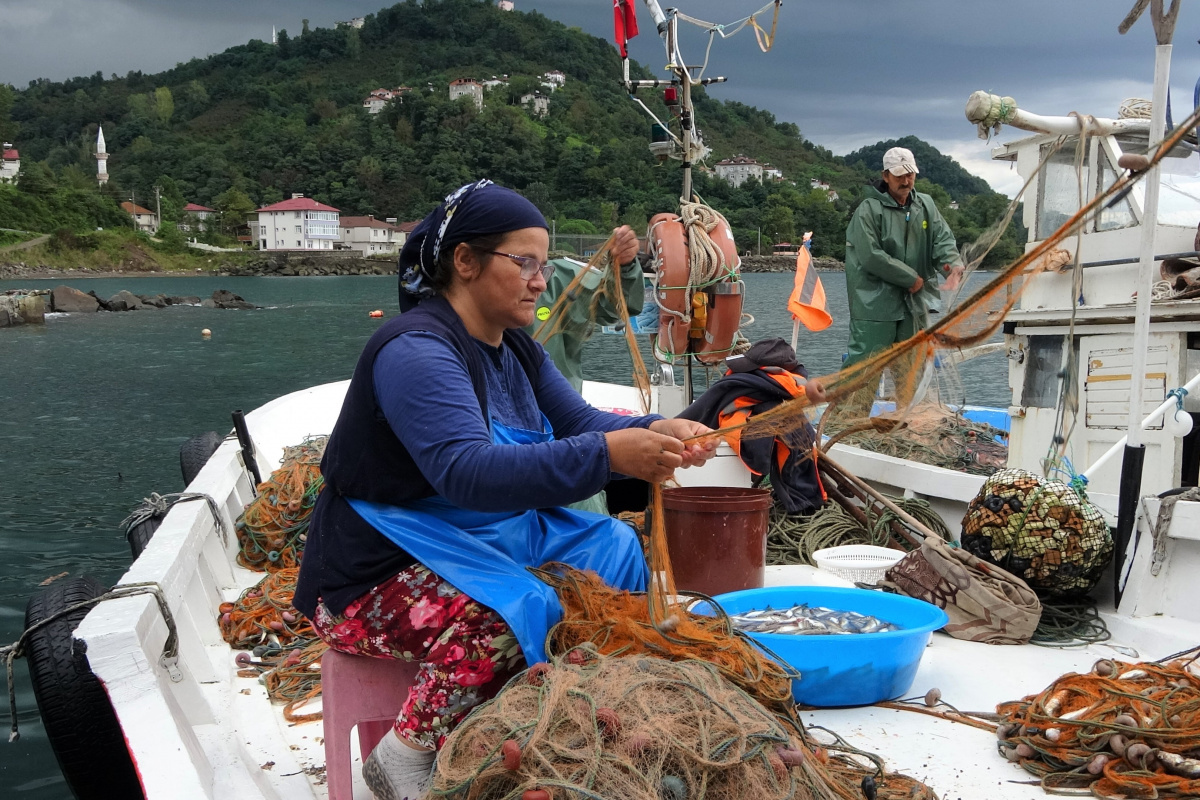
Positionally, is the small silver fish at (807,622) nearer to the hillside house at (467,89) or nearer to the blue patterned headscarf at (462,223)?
the blue patterned headscarf at (462,223)

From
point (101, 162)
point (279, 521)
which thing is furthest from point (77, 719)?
point (101, 162)

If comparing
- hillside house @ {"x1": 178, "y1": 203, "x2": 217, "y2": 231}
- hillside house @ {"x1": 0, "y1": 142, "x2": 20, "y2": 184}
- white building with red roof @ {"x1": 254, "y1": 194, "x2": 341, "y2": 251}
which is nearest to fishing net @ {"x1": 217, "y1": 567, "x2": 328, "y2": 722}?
white building with red roof @ {"x1": 254, "y1": 194, "x2": 341, "y2": 251}

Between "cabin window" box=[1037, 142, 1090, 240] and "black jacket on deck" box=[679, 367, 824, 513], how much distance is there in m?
1.85

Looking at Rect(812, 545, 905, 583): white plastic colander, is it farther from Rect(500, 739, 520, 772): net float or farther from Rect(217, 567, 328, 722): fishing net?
Rect(500, 739, 520, 772): net float

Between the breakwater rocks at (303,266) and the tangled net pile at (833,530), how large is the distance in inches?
4098

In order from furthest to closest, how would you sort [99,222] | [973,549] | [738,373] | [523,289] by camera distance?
1. [99,222]
2. [738,373]
3. [973,549]
4. [523,289]

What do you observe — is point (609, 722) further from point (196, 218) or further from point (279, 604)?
point (196, 218)

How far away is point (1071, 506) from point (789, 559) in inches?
61.7

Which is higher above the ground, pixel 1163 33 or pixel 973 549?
pixel 1163 33

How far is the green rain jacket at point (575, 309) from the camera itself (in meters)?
5.48

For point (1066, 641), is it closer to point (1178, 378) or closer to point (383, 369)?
point (1178, 378)

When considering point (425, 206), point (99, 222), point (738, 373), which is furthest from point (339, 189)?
point (738, 373)

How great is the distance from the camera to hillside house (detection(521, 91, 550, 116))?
4528 inches

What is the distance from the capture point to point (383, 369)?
6.89 ft
